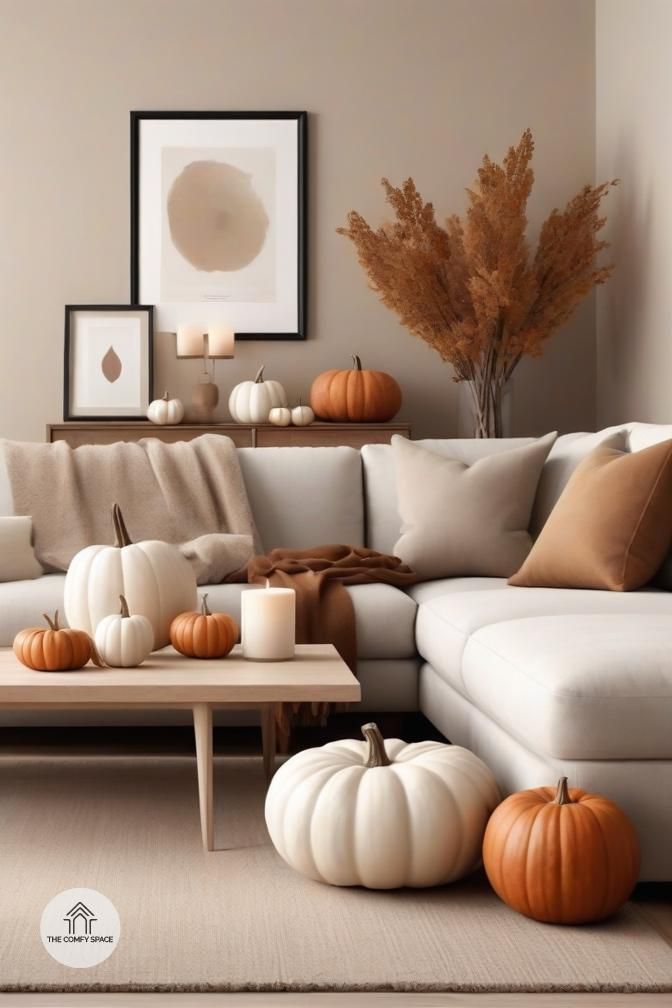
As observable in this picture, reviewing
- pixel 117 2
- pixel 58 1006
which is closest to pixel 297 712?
pixel 58 1006

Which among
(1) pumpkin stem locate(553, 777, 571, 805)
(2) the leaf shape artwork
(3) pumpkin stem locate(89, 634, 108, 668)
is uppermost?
(2) the leaf shape artwork

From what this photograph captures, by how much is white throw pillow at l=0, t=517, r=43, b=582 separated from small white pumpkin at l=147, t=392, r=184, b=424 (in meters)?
1.77

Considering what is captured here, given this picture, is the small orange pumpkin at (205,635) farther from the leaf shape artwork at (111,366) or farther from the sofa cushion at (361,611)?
the leaf shape artwork at (111,366)

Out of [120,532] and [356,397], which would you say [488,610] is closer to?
[120,532]

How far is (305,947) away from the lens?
1798 mm

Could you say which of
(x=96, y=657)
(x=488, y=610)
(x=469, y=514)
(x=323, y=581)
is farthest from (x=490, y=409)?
(x=96, y=657)

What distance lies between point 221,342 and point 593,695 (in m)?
3.64

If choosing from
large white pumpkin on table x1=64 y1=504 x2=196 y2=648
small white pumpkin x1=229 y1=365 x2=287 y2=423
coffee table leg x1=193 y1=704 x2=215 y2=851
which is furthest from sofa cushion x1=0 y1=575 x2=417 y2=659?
small white pumpkin x1=229 y1=365 x2=287 y2=423

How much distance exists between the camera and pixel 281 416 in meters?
5.12

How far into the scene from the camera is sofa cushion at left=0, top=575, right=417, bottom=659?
10.0 ft

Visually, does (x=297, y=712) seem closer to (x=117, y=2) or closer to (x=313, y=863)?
(x=313, y=863)

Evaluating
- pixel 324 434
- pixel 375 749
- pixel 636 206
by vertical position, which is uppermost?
pixel 636 206

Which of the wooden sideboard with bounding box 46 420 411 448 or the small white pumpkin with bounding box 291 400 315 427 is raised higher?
the small white pumpkin with bounding box 291 400 315 427

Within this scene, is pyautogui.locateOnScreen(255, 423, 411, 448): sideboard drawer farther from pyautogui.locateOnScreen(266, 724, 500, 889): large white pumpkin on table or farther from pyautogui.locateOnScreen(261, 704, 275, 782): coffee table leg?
pyautogui.locateOnScreen(266, 724, 500, 889): large white pumpkin on table
